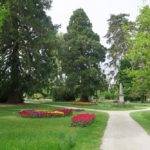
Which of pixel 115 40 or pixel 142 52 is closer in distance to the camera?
pixel 142 52

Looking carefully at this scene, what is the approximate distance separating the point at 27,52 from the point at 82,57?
2027 centimetres

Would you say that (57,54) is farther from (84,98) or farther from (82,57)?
(84,98)

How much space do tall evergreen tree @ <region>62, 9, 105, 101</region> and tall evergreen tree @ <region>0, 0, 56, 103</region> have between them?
1698 centimetres

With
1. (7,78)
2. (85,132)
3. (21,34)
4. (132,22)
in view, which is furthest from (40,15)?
(85,132)

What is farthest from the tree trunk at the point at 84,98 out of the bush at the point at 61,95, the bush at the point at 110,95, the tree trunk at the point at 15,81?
the bush at the point at 110,95

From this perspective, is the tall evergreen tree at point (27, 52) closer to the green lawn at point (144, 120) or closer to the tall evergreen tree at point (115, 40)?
the green lawn at point (144, 120)

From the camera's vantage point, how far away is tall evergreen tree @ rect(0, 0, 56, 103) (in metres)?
51.5

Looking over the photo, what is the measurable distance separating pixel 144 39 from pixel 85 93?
38796 millimetres

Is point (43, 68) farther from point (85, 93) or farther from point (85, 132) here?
point (85, 132)

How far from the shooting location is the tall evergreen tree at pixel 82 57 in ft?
236

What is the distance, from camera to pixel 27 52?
53000 millimetres

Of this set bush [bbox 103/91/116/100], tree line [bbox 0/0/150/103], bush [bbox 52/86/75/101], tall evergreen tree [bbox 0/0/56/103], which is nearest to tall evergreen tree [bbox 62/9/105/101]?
tree line [bbox 0/0/150/103]

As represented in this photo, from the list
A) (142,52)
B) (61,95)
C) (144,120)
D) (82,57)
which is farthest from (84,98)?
(144,120)

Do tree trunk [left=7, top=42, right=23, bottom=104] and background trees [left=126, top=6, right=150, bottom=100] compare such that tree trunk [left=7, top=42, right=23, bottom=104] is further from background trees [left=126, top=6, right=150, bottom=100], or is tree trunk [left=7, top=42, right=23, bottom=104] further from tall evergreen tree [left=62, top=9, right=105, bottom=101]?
background trees [left=126, top=6, right=150, bottom=100]
